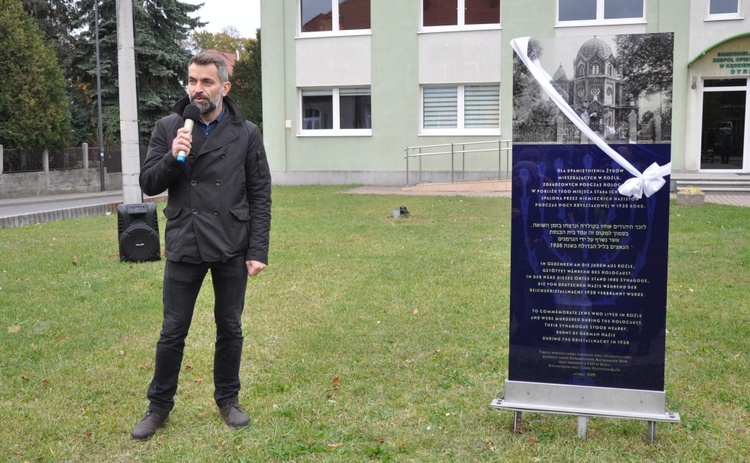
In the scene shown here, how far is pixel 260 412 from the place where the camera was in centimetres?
478

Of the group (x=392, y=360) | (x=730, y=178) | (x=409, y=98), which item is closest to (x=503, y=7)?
(x=409, y=98)

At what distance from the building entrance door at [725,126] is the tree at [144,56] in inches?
1036

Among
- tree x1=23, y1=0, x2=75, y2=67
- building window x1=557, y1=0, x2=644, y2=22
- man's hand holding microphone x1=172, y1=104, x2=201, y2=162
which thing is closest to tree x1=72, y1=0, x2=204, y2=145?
tree x1=23, y1=0, x2=75, y2=67

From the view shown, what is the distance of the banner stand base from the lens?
4188 mm

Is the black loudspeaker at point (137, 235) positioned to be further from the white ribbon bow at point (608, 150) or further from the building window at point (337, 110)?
the building window at point (337, 110)

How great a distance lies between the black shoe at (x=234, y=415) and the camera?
4.52 m

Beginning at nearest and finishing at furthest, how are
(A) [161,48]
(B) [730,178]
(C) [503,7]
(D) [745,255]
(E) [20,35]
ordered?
(D) [745,255] → (B) [730,178] → (C) [503,7] → (E) [20,35] → (A) [161,48]

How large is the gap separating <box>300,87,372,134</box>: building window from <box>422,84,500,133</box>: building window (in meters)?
2.07

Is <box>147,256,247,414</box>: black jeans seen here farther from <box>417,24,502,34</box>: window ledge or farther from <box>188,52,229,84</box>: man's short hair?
<box>417,24,502,34</box>: window ledge

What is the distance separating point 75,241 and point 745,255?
387 inches

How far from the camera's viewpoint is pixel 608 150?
405cm

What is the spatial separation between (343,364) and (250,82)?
46.0 m

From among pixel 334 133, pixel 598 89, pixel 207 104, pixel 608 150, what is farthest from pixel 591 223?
pixel 334 133

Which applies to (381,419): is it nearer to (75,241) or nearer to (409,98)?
(75,241)
